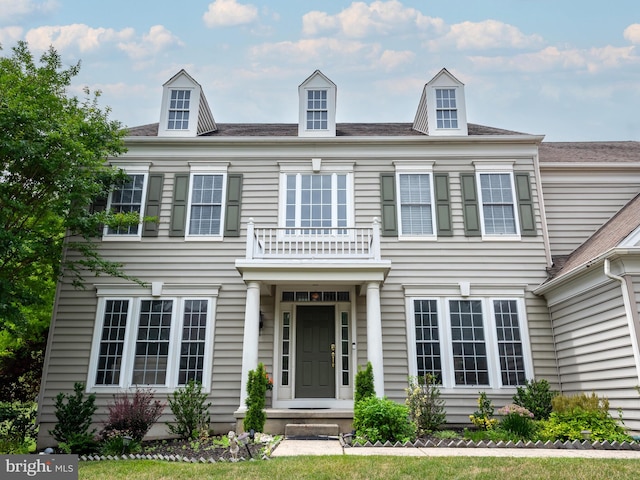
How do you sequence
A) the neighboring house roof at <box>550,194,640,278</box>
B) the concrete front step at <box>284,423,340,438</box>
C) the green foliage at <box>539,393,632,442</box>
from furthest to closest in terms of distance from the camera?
the neighboring house roof at <box>550,194,640,278</box> < the concrete front step at <box>284,423,340,438</box> < the green foliage at <box>539,393,632,442</box>

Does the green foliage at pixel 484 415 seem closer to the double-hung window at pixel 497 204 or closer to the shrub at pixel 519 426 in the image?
the shrub at pixel 519 426

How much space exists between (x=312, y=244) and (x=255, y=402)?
385 cm

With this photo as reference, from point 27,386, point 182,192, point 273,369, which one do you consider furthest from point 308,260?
point 27,386

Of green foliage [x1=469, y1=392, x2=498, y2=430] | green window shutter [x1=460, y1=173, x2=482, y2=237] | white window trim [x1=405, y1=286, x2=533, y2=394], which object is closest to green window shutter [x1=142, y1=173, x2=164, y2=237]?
white window trim [x1=405, y1=286, x2=533, y2=394]

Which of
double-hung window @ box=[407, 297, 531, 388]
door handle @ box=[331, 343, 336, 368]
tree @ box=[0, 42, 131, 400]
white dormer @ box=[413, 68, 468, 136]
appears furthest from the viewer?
white dormer @ box=[413, 68, 468, 136]

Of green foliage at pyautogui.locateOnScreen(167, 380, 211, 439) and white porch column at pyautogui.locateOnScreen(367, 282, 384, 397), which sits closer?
white porch column at pyautogui.locateOnScreen(367, 282, 384, 397)

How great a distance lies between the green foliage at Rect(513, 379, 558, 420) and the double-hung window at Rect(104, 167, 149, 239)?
9542 mm

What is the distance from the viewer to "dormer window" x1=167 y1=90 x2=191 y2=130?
39.2 feet

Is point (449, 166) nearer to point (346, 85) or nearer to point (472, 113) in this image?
point (472, 113)

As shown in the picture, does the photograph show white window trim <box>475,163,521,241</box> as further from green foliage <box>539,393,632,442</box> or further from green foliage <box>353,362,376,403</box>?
green foliage <box>353,362,376,403</box>

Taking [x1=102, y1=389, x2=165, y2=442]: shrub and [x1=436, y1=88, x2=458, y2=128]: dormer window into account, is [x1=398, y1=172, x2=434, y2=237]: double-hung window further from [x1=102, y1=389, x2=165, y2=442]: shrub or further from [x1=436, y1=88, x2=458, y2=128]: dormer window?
[x1=102, y1=389, x2=165, y2=442]: shrub

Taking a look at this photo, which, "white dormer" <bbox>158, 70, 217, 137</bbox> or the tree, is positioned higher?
"white dormer" <bbox>158, 70, 217, 137</bbox>

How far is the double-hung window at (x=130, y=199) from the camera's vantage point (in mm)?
11109

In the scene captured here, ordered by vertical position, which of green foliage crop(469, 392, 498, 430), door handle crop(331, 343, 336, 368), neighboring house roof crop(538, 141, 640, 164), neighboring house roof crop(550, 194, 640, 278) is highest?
neighboring house roof crop(538, 141, 640, 164)
